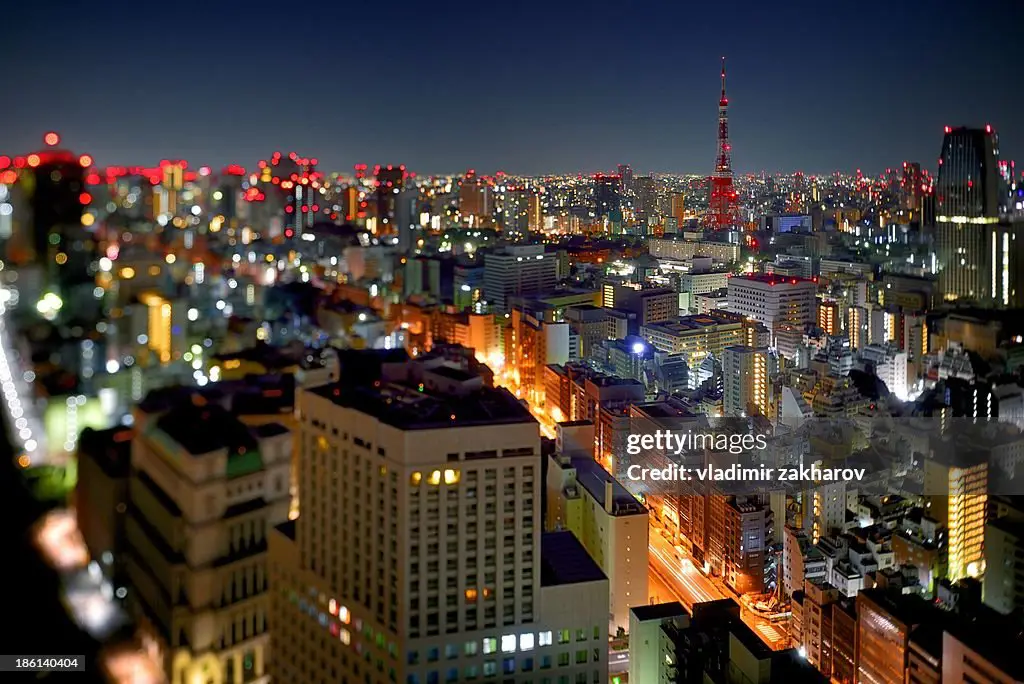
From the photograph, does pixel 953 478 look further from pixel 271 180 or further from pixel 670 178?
pixel 670 178

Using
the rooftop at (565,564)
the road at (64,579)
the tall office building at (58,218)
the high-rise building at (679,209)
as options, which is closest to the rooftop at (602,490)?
the rooftop at (565,564)

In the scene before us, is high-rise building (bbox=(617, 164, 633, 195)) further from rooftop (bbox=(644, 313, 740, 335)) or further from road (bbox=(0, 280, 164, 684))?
road (bbox=(0, 280, 164, 684))

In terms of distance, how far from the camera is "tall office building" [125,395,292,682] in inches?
109

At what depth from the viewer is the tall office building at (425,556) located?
2551 mm

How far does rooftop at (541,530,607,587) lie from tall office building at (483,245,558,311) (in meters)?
7.66

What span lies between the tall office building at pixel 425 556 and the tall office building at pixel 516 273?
7899 millimetres

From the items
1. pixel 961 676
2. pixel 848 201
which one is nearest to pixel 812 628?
pixel 961 676

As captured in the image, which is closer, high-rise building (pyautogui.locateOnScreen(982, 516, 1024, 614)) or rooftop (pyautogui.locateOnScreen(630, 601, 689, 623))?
rooftop (pyautogui.locateOnScreen(630, 601, 689, 623))

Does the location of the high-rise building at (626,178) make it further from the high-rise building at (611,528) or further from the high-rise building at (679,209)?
the high-rise building at (611,528)

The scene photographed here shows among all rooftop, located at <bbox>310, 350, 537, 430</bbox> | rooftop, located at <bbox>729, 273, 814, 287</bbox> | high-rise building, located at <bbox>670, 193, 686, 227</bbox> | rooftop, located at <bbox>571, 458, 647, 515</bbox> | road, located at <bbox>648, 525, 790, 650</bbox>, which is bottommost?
road, located at <bbox>648, 525, 790, 650</bbox>

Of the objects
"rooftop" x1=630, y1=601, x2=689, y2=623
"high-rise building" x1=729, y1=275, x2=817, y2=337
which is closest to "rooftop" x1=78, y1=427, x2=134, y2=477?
"rooftop" x1=630, y1=601, x2=689, y2=623

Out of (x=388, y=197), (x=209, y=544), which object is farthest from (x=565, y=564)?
(x=388, y=197)

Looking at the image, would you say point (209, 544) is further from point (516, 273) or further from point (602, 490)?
point (516, 273)

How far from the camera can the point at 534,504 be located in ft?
8.84
